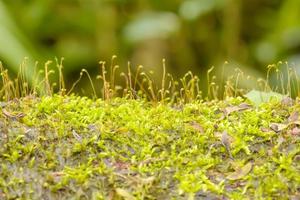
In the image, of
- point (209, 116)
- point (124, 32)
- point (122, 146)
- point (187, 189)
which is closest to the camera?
point (187, 189)

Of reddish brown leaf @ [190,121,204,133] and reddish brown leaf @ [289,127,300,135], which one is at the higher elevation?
reddish brown leaf @ [190,121,204,133]

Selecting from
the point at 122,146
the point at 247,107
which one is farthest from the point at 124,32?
the point at 122,146

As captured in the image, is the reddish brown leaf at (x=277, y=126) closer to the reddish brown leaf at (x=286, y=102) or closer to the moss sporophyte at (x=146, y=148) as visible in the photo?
the moss sporophyte at (x=146, y=148)

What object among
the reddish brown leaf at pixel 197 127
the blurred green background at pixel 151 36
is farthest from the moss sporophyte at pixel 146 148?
the blurred green background at pixel 151 36

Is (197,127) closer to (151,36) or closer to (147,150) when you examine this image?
(147,150)

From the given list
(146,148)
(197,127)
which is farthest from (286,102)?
(146,148)

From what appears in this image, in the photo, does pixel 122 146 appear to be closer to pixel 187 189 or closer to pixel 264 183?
pixel 187 189

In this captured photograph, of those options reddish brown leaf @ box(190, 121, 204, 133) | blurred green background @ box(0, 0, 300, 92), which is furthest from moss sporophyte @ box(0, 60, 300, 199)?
blurred green background @ box(0, 0, 300, 92)

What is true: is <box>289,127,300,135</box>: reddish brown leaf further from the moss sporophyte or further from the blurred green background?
the blurred green background
